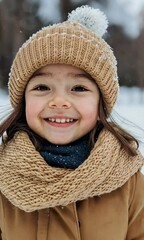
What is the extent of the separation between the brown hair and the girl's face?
4 centimetres

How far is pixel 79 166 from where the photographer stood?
1.32 m

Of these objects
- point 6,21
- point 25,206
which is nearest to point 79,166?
point 25,206

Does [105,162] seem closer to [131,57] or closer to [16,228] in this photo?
[16,228]

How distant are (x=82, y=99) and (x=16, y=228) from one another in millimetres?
444

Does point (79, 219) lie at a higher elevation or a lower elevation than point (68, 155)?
lower

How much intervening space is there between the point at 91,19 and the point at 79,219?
66 centimetres

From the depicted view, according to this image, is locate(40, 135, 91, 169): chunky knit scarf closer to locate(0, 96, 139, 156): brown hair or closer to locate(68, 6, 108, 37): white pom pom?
locate(0, 96, 139, 156): brown hair

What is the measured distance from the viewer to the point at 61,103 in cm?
131

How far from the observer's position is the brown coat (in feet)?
4.39

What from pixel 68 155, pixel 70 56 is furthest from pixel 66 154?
pixel 70 56

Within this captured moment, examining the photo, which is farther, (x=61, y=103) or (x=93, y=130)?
(x=93, y=130)

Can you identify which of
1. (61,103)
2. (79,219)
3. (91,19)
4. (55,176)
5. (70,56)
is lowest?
(79,219)

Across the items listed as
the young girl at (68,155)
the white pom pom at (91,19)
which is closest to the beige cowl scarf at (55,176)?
the young girl at (68,155)

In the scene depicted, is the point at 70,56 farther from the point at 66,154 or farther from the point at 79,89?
the point at 66,154
